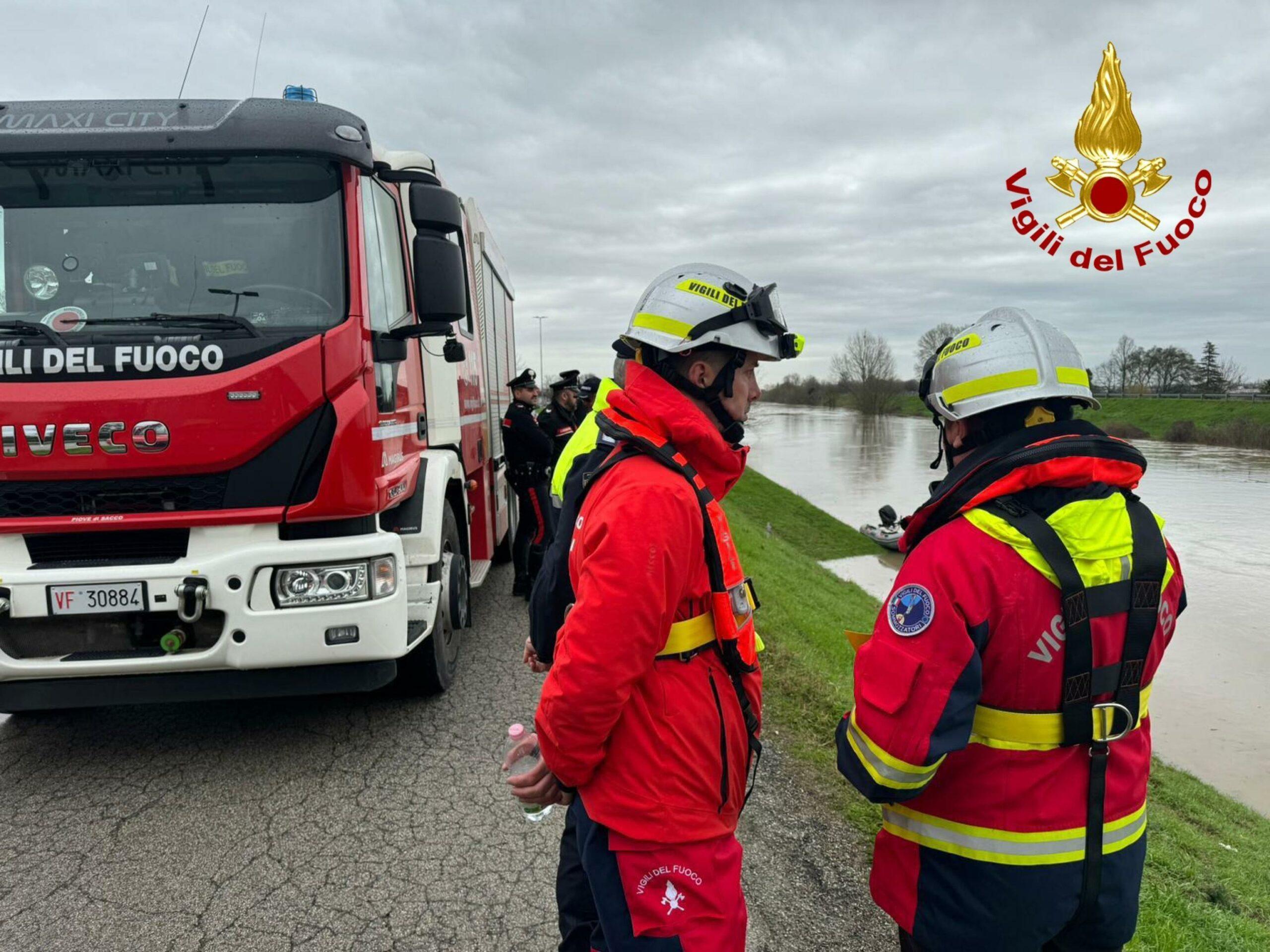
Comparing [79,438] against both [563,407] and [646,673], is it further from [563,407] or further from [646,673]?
[563,407]

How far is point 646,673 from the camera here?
1620 mm

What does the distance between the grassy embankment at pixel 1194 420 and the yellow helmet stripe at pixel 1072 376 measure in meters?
43.2

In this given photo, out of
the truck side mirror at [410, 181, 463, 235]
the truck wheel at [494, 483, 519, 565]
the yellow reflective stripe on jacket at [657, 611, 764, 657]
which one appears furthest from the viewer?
the truck wheel at [494, 483, 519, 565]

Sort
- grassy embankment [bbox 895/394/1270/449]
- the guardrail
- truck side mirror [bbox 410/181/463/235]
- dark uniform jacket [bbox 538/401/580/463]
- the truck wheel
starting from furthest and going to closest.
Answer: the guardrail < grassy embankment [bbox 895/394/1270/449] < the truck wheel < dark uniform jacket [bbox 538/401/580/463] < truck side mirror [bbox 410/181/463/235]

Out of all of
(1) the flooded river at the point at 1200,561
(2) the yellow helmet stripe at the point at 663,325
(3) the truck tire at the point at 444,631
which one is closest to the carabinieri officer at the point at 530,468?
(3) the truck tire at the point at 444,631

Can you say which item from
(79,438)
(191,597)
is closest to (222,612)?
(191,597)

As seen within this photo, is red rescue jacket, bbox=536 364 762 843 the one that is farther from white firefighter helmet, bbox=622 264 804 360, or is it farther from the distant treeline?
the distant treeline

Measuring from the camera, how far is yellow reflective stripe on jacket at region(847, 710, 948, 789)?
5.23ft

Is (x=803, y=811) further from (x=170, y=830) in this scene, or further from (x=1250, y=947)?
(x=170, y=830)

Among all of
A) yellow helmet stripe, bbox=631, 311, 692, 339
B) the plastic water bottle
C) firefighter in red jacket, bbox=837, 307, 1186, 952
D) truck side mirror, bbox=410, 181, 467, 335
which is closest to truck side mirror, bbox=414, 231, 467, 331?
truck side mirror, bbox=410, 181, 467, 335

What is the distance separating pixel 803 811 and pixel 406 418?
8.97ft

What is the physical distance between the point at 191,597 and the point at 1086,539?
10.8 ft

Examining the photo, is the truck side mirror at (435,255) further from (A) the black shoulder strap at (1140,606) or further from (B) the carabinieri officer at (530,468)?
(A) the black shoulder strap at (1140,606)

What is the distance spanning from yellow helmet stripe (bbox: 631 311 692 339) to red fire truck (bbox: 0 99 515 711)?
2.10m
